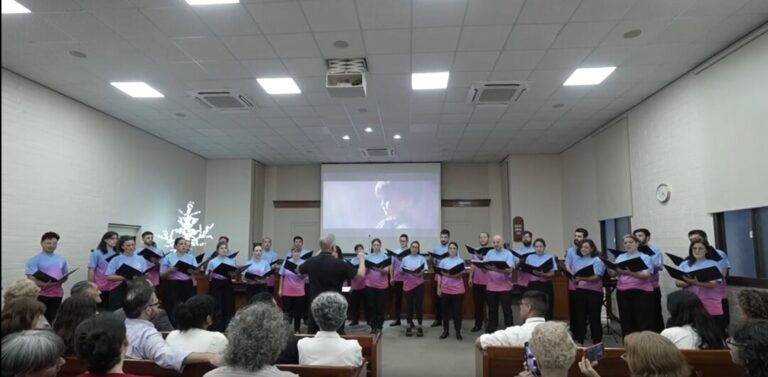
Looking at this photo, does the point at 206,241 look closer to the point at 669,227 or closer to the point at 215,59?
the point at 215,59

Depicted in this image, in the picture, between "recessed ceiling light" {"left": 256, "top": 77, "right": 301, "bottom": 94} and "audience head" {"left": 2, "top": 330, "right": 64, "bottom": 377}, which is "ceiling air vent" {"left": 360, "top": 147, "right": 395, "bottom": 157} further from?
"audience head" {"left": 2, "top": 330, "right": 64, "bottom": 377}

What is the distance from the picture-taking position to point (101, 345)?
5.62 ft

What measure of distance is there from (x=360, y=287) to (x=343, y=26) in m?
3.97

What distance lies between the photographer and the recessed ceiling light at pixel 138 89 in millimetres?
5910

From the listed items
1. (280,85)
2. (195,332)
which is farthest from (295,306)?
(195,332)

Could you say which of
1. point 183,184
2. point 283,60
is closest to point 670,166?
point 283,60

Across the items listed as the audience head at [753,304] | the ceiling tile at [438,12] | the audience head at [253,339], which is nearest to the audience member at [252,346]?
the audience head at [253,339]

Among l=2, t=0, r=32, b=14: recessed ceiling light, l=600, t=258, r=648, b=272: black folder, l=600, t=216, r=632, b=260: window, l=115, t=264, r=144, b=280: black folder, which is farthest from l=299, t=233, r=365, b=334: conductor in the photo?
l=600, t=216, r=632, b=260: window

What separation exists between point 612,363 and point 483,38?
336 cm

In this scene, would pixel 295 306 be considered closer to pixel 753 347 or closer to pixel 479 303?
pixel 479 303

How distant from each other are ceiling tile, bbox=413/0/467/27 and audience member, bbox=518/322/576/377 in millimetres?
3077

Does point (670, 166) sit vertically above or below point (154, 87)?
below

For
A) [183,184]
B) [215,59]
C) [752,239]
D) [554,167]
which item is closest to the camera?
[752,239]

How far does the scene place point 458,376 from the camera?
4.34 meters
